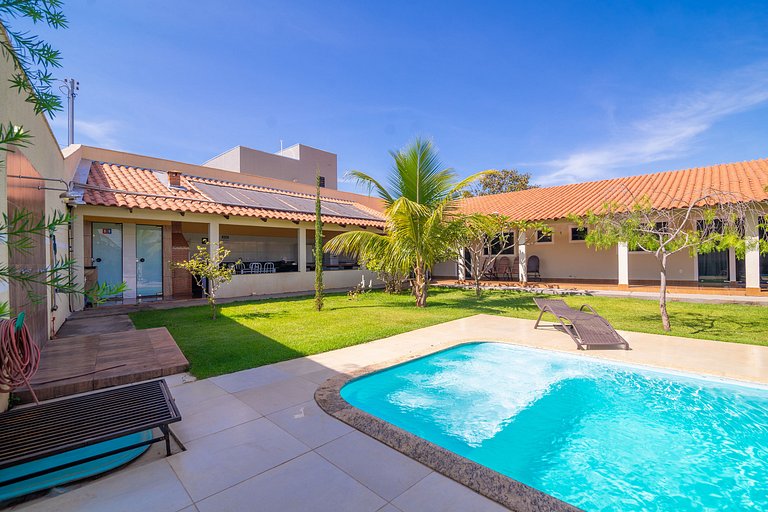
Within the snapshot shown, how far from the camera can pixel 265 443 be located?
3.61m

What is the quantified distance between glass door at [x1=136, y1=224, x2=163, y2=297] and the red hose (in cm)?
1207

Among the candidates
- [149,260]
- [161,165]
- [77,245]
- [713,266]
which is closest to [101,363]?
[77,245]

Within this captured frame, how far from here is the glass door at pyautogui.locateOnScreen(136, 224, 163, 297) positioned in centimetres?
1368

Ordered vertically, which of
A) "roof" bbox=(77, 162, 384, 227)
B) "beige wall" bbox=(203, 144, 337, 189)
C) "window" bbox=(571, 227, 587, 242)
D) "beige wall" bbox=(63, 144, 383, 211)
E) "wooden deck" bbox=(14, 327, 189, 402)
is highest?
"beige wall" bbox=(203, 144, 337, 189)

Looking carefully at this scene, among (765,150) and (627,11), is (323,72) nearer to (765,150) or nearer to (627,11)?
(627,11)

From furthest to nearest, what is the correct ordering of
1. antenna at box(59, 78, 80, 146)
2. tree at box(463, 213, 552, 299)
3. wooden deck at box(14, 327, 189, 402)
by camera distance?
antenna at box(59, 78, 80, 146) → tree at box(463, 213, 552, 299) → wooden deck at box(14, 327, 189, 402)

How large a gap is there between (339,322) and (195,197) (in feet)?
30.2

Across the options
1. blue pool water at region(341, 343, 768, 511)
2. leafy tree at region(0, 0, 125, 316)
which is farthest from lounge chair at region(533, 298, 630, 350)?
leafy tree at region(0, 0, 125, 316)

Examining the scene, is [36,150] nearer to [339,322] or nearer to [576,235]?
[339,322]

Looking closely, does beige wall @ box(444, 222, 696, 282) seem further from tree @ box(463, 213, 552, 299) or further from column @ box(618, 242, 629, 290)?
column @ box(618, 242, 629, 290)

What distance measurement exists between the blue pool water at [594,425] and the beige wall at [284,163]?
2286cm

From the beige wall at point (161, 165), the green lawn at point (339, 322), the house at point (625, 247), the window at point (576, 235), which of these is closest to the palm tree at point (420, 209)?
the green lawn at point (339, 322)

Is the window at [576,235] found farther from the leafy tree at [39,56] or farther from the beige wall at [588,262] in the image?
the leafy tree at [39,56]

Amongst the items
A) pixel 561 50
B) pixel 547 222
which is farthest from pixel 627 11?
pixel 547 222
